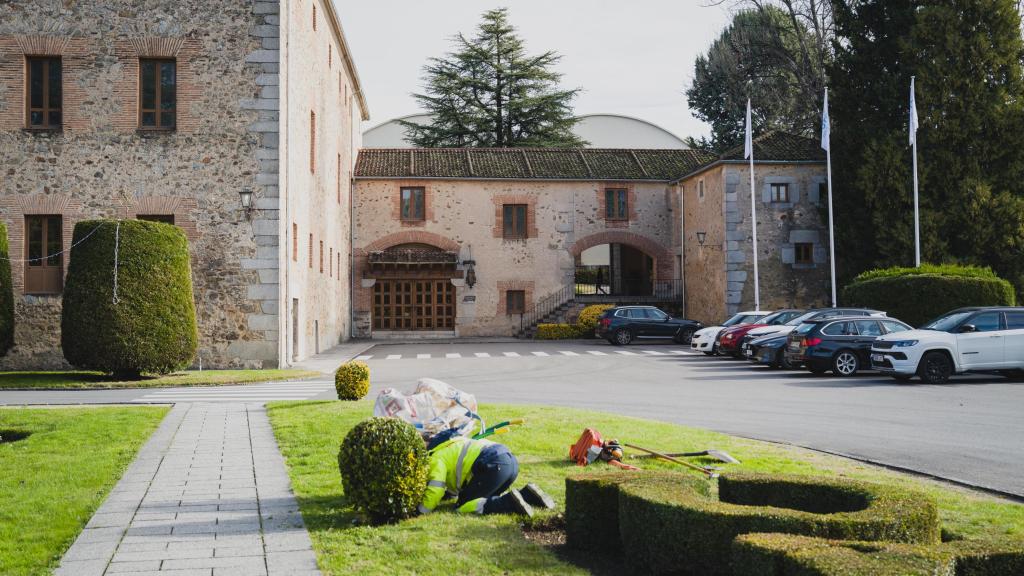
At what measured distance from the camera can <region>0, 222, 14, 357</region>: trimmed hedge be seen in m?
18.6

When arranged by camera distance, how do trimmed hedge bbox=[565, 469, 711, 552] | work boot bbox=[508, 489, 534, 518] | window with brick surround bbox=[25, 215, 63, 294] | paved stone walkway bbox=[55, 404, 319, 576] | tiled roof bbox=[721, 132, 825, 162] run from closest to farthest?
paved stone walkway bbox=[55, 404, 319, 576] → trimmed hedge bbox=[565, 469, 711, 552] → work boot bbox=[508, 489, 534, 518] → window with brick surround bbox=[25, 215, 63, 294] → tiled roof bbox=[721, 132, 825, 162]

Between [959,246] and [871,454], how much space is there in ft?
77.7

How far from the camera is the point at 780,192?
108 ft

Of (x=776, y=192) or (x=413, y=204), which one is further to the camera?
(x=413, y=204)

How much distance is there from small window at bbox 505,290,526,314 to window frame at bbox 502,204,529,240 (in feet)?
8.10

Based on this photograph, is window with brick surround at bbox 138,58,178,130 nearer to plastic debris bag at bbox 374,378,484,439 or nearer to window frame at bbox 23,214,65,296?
window frame at bbox 23,214,65,296

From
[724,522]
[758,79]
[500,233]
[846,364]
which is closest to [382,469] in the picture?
[724,522]

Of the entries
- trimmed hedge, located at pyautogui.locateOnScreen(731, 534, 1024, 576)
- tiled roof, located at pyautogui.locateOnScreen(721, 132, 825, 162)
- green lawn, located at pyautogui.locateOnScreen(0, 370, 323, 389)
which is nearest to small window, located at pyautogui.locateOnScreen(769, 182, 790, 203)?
tiled roof, located at pyautogui.locateOnScreen(721, 132, 825, 162)

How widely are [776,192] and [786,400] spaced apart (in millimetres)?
20461

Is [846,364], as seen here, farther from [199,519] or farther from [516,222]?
[516,222]

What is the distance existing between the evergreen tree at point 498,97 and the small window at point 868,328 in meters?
30.4

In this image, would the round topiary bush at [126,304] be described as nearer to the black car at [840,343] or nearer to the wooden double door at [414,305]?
the black car at [840,343]

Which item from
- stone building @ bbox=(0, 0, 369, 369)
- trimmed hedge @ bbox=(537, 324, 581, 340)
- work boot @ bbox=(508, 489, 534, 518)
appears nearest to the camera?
work boot @ bbox=(508, 489, 534, 518)

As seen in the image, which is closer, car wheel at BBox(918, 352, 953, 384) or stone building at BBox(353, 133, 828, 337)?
car wheel at BBox(918, 352, 953, 384)
